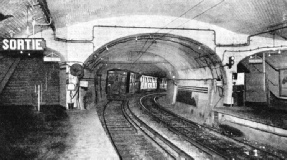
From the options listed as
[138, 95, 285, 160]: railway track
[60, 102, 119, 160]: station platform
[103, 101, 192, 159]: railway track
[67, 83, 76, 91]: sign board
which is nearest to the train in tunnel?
[103, 101, 192, 159]: railway track

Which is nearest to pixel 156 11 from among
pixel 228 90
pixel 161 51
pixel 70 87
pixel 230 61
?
pixel 230 61

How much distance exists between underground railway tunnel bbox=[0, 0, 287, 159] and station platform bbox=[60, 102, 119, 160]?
30 millimetres

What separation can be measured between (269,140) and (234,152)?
6.29ft

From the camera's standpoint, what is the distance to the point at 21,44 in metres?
8.87

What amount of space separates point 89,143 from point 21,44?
4496 mm

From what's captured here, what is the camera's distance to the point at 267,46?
1328 cm

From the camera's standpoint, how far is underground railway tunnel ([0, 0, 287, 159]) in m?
8.34

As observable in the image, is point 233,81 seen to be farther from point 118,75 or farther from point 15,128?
point 118,75

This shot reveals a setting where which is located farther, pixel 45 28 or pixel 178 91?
pixel 178 91

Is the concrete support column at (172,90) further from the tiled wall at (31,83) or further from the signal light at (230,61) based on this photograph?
the tiled wall at (31,83)

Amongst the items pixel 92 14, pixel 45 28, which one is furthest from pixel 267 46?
pixel 45 28

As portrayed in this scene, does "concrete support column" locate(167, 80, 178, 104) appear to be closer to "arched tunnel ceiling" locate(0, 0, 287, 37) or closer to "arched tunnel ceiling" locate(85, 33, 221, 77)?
"arched tunnel ceiling" locate(85, 33, 221, 77)

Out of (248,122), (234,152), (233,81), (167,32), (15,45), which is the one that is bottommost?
(234,152)

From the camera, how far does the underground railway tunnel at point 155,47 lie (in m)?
8.34
